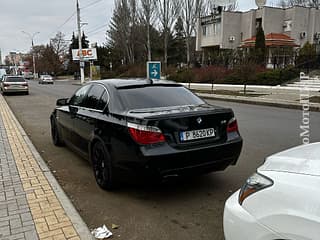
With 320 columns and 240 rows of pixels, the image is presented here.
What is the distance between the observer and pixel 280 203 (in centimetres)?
199

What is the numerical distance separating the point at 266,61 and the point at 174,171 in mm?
26642

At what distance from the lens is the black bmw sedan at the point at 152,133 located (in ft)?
12.7

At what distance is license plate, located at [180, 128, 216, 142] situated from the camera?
402cm

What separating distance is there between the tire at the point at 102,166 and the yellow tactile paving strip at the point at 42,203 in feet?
2.26

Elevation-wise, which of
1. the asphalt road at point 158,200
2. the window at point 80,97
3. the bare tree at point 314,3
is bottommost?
the asphalt road at point 158,200

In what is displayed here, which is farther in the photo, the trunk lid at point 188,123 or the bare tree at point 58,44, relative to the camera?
the bare tree at point 58,44

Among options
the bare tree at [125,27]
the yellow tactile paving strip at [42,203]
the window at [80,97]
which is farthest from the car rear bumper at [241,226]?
the bare tree at [125,27]

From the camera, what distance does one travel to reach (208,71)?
2897 cm

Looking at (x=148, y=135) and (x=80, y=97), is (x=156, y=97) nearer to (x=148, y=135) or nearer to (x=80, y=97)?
(x=148, y=135)

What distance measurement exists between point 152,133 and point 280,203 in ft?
6.78

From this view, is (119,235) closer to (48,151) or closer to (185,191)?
(185,191)

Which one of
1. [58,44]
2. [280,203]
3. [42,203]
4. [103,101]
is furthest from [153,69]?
[58,44]

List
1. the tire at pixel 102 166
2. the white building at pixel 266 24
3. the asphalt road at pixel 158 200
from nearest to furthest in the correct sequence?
the asphalt road at pixel 158 200 → the tire at pixel 102 166 → the white building at pixel 266 24

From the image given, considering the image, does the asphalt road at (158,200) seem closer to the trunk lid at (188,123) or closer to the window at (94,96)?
the trunk lid at (188,123)
